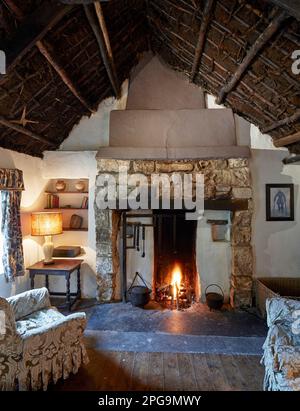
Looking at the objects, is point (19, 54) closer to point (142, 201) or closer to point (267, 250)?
point (142, 201)

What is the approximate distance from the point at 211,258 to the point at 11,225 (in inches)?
113

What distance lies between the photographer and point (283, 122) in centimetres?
313

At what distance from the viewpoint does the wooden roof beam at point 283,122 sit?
2.85 m

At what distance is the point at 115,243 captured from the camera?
4.02m

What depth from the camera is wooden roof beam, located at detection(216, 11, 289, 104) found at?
195 centimetres

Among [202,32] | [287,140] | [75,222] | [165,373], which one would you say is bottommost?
[165,373]

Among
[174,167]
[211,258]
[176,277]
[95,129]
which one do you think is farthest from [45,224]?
[211,258]

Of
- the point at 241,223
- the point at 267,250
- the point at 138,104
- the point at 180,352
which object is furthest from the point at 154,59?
the point at 180,352

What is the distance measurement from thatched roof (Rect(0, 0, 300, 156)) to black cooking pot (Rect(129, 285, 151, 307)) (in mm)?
2556

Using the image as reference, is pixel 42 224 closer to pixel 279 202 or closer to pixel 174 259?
pixel 174 259

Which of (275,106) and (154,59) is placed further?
(154,59)

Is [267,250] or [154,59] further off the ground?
[154,59]

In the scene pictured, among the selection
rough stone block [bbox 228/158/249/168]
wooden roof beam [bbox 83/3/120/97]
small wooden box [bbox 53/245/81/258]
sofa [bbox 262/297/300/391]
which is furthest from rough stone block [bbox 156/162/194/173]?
sofa [bbox 262/297/300/391]

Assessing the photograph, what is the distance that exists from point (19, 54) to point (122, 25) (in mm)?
1307
